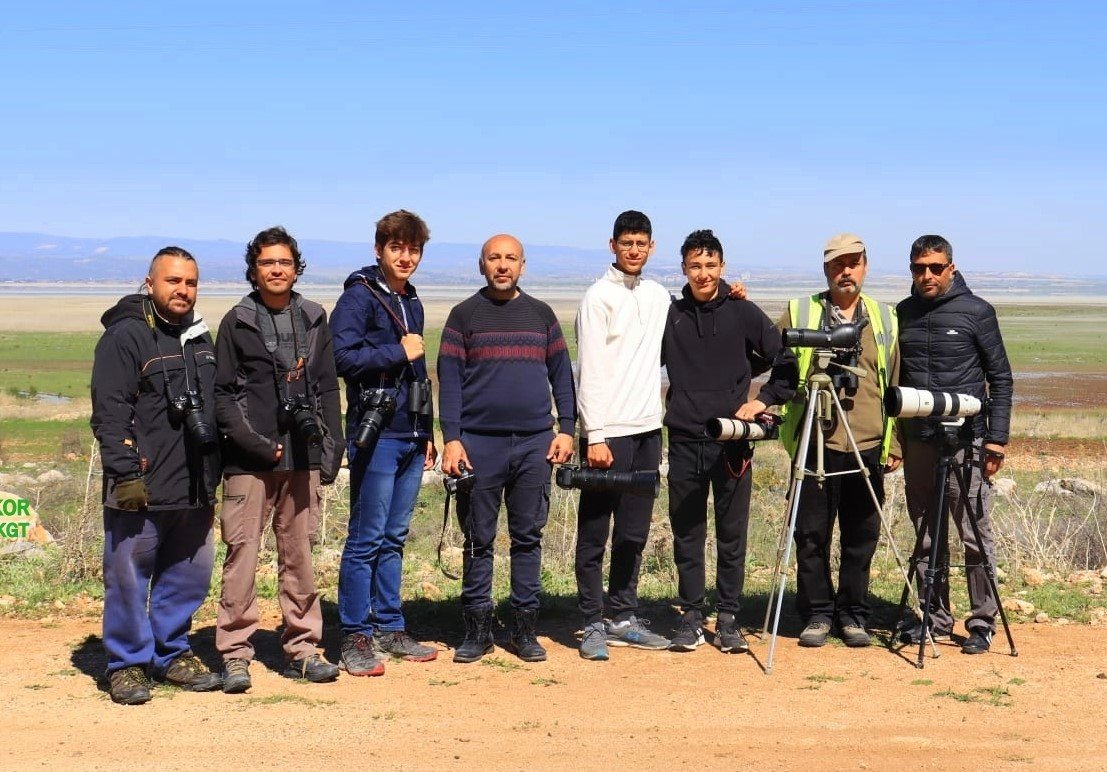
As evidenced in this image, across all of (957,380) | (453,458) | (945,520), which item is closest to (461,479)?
(453,458)

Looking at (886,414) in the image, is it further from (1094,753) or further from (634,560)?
(1094,753)

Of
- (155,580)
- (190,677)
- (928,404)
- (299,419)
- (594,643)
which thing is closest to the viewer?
(299,419)

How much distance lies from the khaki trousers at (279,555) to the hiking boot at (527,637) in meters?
1.07

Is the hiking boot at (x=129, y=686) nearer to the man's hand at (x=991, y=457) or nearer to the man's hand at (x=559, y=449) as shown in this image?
→ the man's hand at (x=559, y=449)

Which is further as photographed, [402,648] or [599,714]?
[402,648]

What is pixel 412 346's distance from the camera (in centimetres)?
601

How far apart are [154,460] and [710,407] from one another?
9.32 ft

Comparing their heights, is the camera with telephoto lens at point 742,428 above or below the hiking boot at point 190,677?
above

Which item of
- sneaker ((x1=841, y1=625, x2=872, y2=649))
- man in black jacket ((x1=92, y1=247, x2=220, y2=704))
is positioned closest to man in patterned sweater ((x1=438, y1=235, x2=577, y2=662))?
man in black jacket ((x1=92, y1=247, x2=220, y2=704))

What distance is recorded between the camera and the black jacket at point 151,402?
5.46 metres

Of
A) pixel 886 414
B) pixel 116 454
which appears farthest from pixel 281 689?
pixel 886 414

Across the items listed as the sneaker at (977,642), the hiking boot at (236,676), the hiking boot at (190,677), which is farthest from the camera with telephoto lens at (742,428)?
the hiking boot at (190,677)

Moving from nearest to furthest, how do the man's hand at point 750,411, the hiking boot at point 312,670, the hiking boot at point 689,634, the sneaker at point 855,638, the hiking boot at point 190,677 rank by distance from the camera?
1. the hiking boot at point 190,677
2. the hiking boot at point 312,670
3. the man's hand at point 750,411
4. the hiking boot at point 689,634
5. the sneaker at point 855,638

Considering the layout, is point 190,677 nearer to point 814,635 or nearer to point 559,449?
point 559,449
